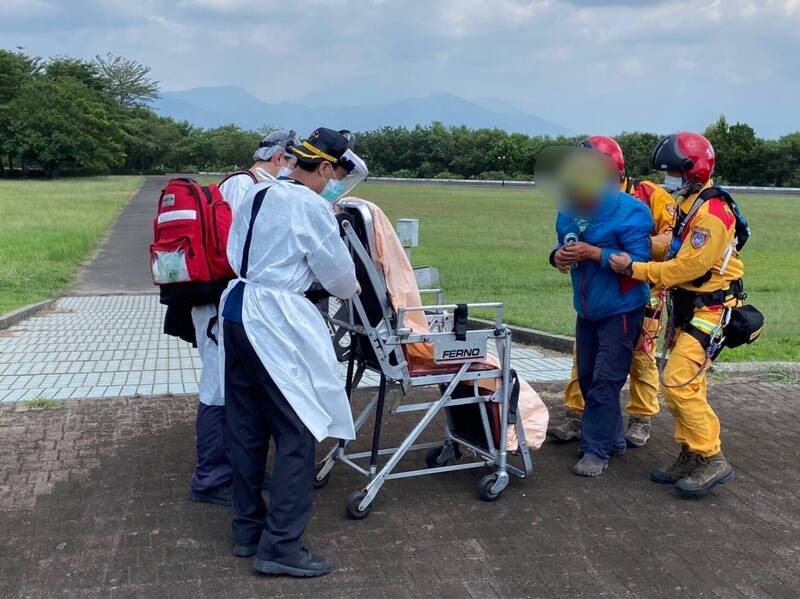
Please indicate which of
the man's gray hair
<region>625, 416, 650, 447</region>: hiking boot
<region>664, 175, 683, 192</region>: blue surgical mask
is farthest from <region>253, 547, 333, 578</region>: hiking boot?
<region>664, 175, 683, 192</region>: blue surgical mask

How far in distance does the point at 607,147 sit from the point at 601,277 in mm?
810

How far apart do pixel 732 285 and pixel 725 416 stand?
1.92 m

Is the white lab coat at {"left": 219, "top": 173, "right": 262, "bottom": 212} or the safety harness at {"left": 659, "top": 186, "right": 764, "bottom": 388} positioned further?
the safety harness at {"left": 659, "top": 186, "right": 764, "bottom": 388}

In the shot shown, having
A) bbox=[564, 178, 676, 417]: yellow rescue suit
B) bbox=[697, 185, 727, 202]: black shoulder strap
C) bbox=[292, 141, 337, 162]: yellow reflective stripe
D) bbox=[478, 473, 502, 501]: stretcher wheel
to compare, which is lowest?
bbox=[478, 473, 502, 501]: stretcher wheel

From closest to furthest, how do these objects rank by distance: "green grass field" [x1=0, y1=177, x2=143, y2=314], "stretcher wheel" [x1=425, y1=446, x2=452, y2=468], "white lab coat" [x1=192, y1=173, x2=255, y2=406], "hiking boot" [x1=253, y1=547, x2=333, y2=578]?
"hiking boot" [x1=253, y1=547, x2=333, y2=578]
"white lab coat" [x1=192, y1=173, x2=255, y2=406]
"stretcher wheel" [x1=425, y1=446, x2=452, y2=468]
"green grass field" [x1=0, y1=177, x2=143, y2=314]

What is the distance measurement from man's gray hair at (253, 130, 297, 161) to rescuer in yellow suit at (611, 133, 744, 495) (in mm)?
2032

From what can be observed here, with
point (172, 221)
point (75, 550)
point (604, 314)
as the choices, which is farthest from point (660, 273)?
point (75, 550)

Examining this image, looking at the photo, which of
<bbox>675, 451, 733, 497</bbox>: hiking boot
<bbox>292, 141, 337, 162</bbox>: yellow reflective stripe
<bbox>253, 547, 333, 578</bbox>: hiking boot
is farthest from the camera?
<bbox>675, 451, 733, 497</bbox>: hiking boot

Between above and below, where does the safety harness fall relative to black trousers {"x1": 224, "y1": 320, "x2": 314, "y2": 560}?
above

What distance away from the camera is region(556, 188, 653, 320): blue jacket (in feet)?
15.8

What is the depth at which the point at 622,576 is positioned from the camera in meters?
3.73

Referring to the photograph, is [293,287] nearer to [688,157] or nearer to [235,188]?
[235,188]

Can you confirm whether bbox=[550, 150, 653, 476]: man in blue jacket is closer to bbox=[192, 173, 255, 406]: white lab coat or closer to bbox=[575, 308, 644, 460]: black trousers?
bbox=[575, 308, 644, 460]: black trousers

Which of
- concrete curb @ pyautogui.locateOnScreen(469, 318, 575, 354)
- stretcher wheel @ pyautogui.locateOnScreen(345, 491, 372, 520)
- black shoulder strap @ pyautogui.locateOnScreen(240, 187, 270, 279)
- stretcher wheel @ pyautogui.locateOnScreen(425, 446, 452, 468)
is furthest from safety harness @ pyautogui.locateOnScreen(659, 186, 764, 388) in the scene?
concrete curb @ pyautogui.locateOnScreen(469, 318, 575, 354)
